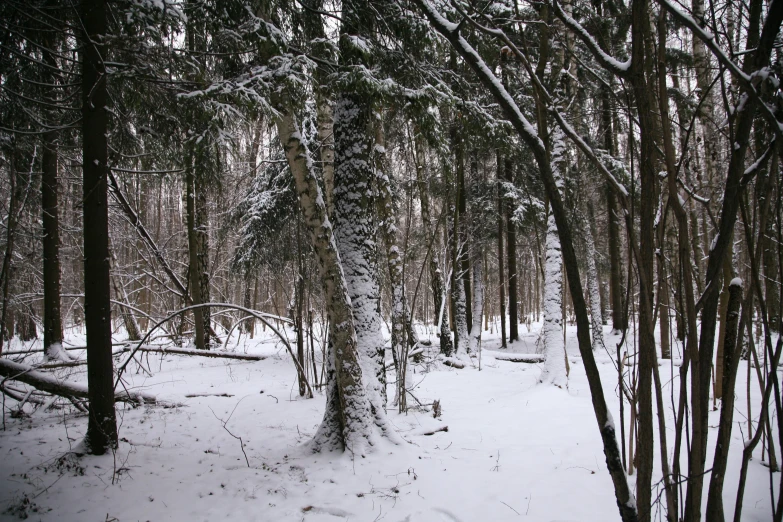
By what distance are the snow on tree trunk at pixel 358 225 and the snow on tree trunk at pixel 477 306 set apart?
583 cm

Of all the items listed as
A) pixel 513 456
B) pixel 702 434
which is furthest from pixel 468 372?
pixel 702 434

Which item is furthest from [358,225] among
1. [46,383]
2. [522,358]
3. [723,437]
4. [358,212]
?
[522,358]

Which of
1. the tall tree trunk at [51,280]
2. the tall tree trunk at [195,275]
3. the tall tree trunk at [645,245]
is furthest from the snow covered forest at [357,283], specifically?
the tall tree trunk at [195,275]

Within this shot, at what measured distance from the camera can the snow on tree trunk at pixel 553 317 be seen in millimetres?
6691

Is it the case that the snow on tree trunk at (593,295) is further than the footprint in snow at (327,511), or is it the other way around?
the snow on tree trunk at (593,295)

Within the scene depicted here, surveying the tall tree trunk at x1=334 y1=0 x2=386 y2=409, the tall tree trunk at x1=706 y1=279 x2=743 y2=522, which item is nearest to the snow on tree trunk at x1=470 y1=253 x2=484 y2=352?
the tall tree trunk at x1=334 y1=0 x2=386 y2=409

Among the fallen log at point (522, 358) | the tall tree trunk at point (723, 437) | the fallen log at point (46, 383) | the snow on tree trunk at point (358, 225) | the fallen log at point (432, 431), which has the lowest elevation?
the fallen log at point (522, 358)

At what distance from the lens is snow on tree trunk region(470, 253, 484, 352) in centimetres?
1056

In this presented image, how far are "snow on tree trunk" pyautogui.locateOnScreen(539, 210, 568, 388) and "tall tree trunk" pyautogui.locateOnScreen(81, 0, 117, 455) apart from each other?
Answer: 6.07 meters

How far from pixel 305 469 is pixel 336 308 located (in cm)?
143

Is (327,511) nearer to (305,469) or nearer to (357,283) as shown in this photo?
(305,469)

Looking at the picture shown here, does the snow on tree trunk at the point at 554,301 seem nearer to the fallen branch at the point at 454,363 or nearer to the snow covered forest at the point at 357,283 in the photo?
the snow covered forest at the point at 357,283

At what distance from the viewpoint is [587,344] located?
3.40 ft

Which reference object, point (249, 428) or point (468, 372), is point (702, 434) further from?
point (468, 372)
